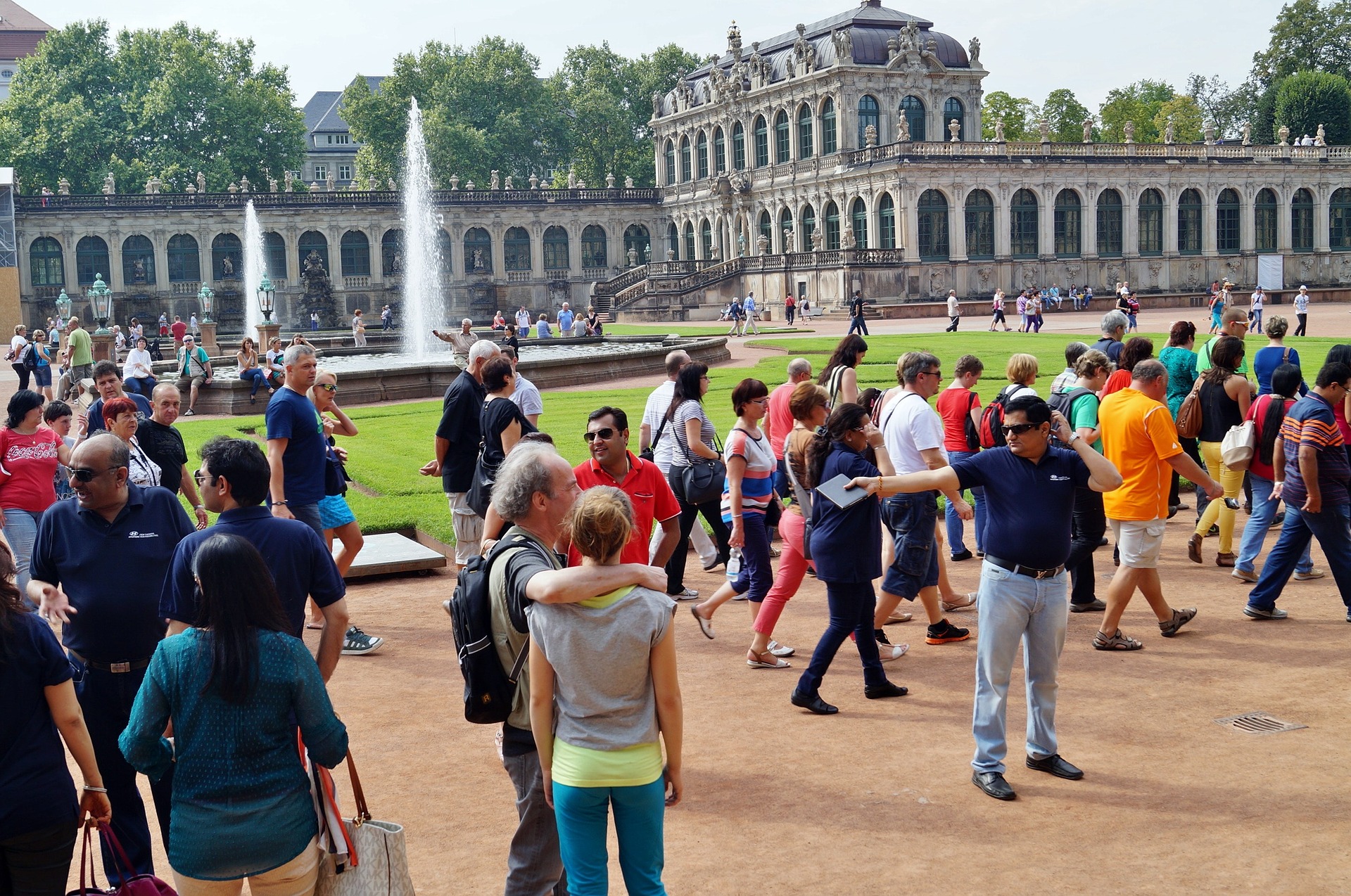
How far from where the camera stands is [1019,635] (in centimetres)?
650

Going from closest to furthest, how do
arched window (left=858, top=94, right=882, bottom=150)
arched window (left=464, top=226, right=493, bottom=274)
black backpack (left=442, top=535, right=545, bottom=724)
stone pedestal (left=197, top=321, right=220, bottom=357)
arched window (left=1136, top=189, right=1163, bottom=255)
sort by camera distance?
black backpack (left=442, top=535, right=545, bottom=724) → stone pedestal (left=197, top=321, right=220, bottom=357) → arched window (left=1136, top=189, right=1163, bottom=255) → arched window (left=858, top=94, right=882, bottom=150) → arched window (left=464, top=226, right=493, bottom=274)

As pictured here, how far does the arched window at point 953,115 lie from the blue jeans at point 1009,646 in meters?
68.3

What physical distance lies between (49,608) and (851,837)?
3.53 meters

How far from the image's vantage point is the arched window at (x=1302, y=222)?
232 feet

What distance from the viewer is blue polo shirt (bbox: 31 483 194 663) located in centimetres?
541

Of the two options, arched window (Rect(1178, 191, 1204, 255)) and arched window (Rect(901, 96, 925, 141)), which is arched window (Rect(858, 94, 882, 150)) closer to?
arched window (Rect(901, 96, 925, 141))


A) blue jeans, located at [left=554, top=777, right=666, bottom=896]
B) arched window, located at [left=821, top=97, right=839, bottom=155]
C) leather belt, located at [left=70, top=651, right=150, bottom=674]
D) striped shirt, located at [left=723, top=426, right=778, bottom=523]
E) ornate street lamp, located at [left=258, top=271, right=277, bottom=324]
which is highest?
arched window, located at [left=821, top=97, right=839, bottom=155]

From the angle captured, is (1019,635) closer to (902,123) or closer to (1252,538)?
(1252,538)

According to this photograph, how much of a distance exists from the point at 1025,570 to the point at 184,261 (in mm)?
72996

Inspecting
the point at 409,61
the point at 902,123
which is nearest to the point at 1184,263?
the point at 902,123

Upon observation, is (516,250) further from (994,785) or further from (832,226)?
(994,785)

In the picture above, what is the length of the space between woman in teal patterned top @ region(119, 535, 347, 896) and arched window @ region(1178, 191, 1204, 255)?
7038cm

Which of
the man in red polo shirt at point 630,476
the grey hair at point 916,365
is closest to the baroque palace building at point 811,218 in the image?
the grey hair at point 916,365

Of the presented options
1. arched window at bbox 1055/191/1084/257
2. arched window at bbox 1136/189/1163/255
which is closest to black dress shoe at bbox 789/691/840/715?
arched window at bbox 1055/191/1084/257
